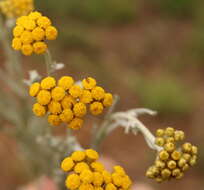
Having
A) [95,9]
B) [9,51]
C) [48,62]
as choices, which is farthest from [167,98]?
[48,62]

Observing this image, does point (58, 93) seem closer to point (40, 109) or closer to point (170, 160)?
point (40, 109)

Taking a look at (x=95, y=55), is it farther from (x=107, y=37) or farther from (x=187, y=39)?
(x=187, y=39)

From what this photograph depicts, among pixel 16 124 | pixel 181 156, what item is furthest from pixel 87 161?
pixel 16 124

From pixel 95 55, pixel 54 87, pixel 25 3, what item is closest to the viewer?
pixel 54 87

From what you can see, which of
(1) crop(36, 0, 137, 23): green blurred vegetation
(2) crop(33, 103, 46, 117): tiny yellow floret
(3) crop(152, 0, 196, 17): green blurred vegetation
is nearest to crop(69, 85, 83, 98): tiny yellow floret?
(2) crop(33, 103, 46, 117): tiny yellow floret

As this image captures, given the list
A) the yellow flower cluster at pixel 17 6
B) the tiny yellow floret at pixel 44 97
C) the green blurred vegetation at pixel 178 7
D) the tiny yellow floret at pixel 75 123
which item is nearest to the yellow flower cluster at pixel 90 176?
the tiny yellow floret at pixel 75 123

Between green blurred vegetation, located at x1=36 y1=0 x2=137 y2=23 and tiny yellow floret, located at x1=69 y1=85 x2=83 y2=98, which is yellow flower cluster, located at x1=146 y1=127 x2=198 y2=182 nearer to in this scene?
tiny yellow floret, located at x1=69 y1=85 x2=83 y2=98
